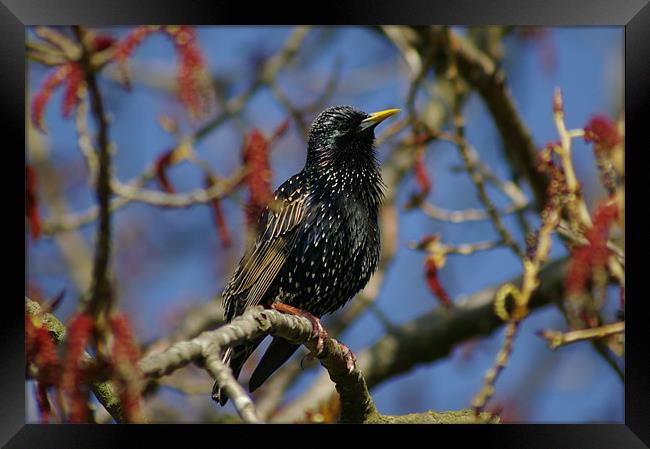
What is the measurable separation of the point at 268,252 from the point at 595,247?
148cm

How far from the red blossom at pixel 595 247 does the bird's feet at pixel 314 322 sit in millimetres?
1089

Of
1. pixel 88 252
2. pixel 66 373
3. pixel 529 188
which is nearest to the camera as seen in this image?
pixel 66 373

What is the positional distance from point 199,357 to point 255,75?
3.28m

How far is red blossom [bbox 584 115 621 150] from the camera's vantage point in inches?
154

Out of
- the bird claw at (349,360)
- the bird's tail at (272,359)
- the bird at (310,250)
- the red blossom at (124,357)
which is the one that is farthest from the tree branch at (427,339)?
the red blossom at (124,357)

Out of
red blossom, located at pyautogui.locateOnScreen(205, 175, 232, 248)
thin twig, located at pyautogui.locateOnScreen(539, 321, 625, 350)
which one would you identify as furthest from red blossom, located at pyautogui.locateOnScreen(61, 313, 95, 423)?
thin twig, located at pyautogui.locateOnScreen(539, 321, 625, 350)

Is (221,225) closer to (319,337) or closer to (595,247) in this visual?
(319,337)

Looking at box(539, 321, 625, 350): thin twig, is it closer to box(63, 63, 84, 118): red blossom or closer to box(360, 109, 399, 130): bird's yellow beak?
box(360, 109, 399, 130): bird's yellow beak

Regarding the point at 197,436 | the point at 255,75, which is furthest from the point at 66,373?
the point at 255,75

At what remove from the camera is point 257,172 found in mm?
3018

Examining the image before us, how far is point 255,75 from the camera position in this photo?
18.7 ft
